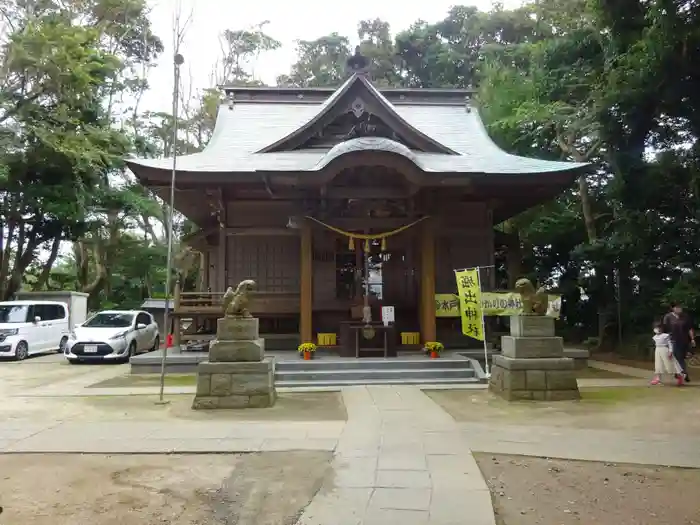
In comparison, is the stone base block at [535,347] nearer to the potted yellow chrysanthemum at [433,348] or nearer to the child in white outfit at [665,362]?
the child in white outfit at [665,362]

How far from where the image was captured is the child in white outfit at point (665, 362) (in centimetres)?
999

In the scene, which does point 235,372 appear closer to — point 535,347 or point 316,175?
point 535,347

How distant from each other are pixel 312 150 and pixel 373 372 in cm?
652

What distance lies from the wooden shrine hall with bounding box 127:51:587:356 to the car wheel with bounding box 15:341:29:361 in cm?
538

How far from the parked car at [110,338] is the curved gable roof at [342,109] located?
6.31m

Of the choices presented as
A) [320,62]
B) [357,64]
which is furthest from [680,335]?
[320,62]

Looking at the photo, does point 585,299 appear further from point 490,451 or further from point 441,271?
point 490,451

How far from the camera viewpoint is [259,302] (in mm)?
13328

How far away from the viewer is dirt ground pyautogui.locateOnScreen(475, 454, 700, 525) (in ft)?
12.4

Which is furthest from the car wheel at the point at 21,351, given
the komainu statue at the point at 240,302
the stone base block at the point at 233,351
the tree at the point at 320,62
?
the tree at the point at 320,62

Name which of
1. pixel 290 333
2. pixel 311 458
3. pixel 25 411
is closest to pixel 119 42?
pixel 290 333

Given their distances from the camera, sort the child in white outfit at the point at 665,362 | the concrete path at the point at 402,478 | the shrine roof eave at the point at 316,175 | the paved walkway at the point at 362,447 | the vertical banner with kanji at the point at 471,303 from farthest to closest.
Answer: the shrine roof eave at the point at 316,175 → the vertical banner with kanji at the point at 471,303 → the child in white outfit at the point at 665,362 → the paved walkway at the point at 362,447 → the concrete path at the point at 402,478

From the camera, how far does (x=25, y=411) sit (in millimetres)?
7859

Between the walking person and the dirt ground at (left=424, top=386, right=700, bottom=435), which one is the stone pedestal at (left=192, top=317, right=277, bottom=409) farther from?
the walking person
